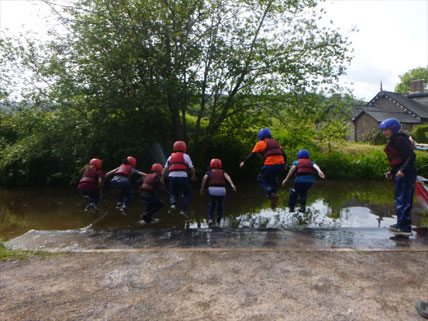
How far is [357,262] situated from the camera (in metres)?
5.11

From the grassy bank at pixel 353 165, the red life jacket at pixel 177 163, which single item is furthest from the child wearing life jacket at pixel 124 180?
the grassy bank at pixel 353 165

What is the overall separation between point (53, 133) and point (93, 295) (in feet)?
35.6

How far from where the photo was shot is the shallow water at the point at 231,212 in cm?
973

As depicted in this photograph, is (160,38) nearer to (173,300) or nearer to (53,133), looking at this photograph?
(53,133)

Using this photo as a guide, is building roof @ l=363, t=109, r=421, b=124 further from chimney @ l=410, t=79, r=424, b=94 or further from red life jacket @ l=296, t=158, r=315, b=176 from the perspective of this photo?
red life jacket @ l=296, t=158, r=315, b=176

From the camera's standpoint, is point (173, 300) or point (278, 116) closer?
point (173, 300)

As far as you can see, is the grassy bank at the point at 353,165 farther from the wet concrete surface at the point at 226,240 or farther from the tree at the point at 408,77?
the tree at the point at 408,77

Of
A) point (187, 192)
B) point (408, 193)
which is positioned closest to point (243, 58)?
point (187, 192)

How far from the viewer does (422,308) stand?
11.6 feet

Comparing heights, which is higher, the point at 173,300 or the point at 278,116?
the point at 278,116

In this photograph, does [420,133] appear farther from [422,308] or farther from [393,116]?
[422,308]

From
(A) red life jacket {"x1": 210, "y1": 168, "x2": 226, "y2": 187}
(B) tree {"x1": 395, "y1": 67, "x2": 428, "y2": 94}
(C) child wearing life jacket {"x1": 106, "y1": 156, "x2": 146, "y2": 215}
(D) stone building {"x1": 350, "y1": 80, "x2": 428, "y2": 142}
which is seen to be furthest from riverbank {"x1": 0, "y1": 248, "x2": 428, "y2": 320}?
(B) tree {"x1": 395, "y1": 67, "x2": 428, "y2": 94}

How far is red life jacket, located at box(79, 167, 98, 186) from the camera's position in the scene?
9.05m

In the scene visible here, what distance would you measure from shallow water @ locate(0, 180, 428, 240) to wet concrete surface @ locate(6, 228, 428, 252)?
7.61 ft
